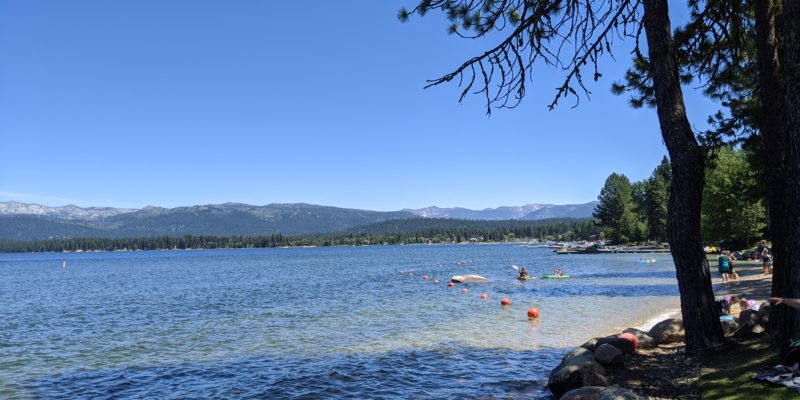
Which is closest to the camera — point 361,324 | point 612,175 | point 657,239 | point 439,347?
point 439,347

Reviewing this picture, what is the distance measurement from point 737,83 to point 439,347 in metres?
11.4

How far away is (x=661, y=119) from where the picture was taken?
9969 millimetres

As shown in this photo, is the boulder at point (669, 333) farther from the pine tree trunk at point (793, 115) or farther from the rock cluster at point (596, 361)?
A: the pine tree trunk at point (793, 115)

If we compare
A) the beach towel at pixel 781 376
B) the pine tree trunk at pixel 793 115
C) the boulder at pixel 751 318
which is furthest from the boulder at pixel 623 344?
the pine tree trunk at pixel 793 115

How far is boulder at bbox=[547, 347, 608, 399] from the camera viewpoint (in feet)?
35.3

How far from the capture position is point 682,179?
973 centimetres

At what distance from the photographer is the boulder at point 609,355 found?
466 inches

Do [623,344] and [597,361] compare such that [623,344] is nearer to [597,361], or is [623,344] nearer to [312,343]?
[597,361]

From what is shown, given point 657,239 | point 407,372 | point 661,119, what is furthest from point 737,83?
point 657,239

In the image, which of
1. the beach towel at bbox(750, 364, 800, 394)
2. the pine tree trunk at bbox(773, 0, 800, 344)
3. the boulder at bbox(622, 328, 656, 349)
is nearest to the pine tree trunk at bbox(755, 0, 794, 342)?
the beach towel at bbox(750, 364, 800, 394)

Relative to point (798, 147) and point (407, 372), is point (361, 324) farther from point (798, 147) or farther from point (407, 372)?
point (798, 147)

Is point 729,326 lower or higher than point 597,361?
higher

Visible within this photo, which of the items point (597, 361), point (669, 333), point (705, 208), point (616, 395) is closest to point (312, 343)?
point (597, 361)

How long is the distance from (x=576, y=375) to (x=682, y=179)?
4.46m
